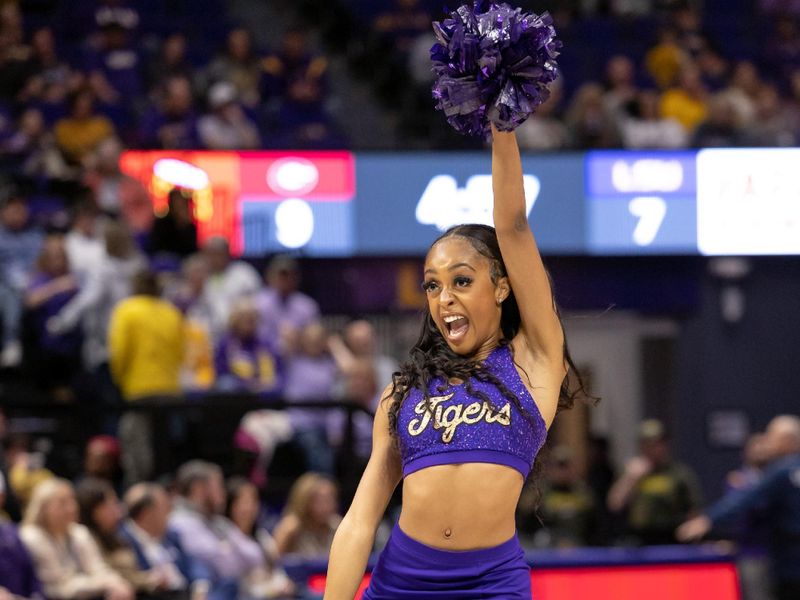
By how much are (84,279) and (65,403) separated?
864 mm

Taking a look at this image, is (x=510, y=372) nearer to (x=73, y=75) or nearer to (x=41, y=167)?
(x=41, y=167)

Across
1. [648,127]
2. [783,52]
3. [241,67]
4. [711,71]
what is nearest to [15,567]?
[241,67]

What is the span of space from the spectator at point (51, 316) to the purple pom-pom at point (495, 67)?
549cm

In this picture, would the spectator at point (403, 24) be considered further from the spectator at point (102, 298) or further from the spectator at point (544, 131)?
the spectator at point (102, 298)

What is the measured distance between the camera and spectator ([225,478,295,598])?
7.08 metres

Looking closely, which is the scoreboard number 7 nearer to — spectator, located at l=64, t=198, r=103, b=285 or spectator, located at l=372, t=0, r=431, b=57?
spectator, located at l=372, t=0, r=431, b=57

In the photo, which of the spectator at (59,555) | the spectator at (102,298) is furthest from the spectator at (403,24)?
the spectator at (59,555)

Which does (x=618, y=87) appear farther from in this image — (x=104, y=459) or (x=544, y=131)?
(x=104, y=459)

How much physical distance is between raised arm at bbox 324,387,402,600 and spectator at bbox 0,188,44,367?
5.70 meters

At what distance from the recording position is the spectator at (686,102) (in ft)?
41.6

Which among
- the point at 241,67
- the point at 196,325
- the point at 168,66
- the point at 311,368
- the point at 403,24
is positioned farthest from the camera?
the point at 403,24

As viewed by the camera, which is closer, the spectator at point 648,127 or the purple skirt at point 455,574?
the purple skirt at point 455,574

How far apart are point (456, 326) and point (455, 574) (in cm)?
56

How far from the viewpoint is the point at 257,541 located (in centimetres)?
755
